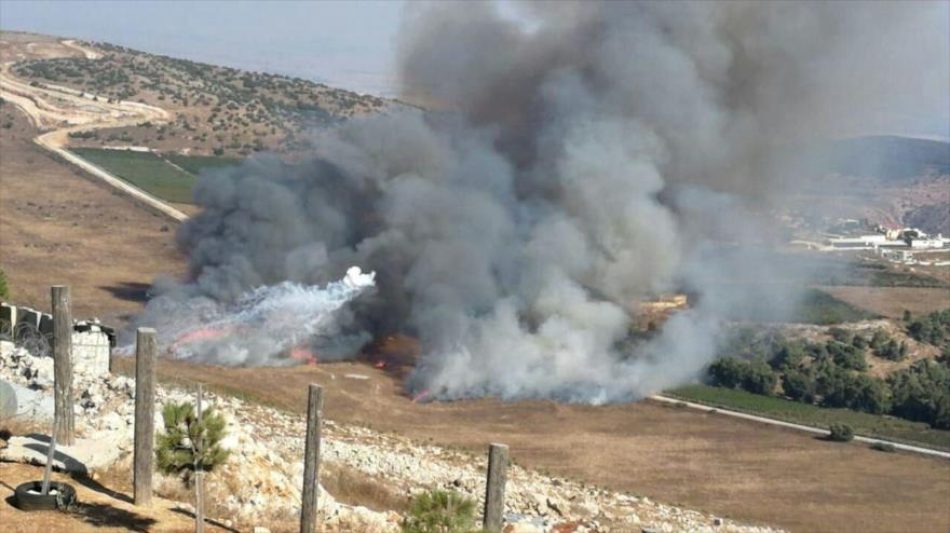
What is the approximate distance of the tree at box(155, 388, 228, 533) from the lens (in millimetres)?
14477

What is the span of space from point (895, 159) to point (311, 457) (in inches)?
5538

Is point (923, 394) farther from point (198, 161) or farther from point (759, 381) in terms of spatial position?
point (198, 161)

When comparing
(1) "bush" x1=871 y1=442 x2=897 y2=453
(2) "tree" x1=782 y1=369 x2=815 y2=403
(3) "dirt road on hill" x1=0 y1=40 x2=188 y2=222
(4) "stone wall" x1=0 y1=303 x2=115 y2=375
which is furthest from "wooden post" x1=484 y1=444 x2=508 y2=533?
(3) "dirt road on hill" x1=0 y1=40 x2=188 y2=222

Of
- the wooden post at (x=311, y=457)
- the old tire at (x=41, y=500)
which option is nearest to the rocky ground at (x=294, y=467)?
the old tire at (x=41, y=500)

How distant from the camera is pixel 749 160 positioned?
4828 centimetres

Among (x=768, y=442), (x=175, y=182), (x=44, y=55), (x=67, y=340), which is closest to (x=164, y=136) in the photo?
(x=175, y=182)

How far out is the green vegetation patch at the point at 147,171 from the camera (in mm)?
66506

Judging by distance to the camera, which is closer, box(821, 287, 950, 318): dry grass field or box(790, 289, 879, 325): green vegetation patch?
box(790, 289, 879, 325): green vegetation patch

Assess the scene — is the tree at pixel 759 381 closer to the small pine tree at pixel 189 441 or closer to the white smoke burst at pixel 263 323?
the white smoke burst at pixel 263 323

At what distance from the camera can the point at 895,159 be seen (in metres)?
146

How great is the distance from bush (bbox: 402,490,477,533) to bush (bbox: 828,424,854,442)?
25.3 m

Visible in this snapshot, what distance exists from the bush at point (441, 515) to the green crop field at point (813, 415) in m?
26.9

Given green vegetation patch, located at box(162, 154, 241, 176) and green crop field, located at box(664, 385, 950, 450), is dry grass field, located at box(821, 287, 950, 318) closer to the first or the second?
green crop field, located at box(664, 385, 950, 450)

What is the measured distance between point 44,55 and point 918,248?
76512 millimetres
